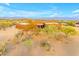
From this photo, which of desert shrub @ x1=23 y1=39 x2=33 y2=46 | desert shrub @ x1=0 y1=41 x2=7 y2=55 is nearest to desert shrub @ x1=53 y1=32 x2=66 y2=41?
desert shrub @ x1=23 y1=39 x2=33 y2=46

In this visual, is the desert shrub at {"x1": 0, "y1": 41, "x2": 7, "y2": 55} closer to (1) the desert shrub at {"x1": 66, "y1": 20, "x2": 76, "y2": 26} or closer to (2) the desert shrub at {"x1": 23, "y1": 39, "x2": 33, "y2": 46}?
(2) the desert shrub at {"x1": 23, "y1": 39, "x2": 33, "y2": 46}

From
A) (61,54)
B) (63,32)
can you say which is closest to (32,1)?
(63,32)

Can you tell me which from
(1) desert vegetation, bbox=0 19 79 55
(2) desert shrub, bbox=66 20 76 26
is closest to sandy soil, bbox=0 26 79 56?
(1) desert vegetation, bbox=0 19 79 55

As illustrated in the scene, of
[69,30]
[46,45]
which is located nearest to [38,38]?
[46,45]

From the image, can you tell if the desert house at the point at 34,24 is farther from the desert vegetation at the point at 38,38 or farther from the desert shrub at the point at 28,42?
the desert shrub at the point at 28,42

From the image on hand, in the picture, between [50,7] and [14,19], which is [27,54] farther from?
[50,7]

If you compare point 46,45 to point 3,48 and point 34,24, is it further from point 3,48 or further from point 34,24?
point 3,48

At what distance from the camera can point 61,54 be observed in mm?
1013

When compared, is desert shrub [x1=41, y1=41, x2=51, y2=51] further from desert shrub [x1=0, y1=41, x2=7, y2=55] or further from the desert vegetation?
desert shrub [x1=0, y1=41, x2=7, y2=55]

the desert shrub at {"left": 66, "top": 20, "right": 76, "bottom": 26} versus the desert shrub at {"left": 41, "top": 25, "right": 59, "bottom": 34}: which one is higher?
the desert shrub at {"left": 66, "top": 20, "right": 76, "bottom": 26}

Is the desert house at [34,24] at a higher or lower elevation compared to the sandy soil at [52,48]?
higher

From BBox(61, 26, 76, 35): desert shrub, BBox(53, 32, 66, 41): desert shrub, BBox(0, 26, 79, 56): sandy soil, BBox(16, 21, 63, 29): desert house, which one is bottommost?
BBox(0, 26, 79, 56): sandy soil

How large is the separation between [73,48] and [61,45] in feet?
0.31

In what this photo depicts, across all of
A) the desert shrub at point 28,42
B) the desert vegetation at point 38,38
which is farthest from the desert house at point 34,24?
the desert shrub at point 28,42
